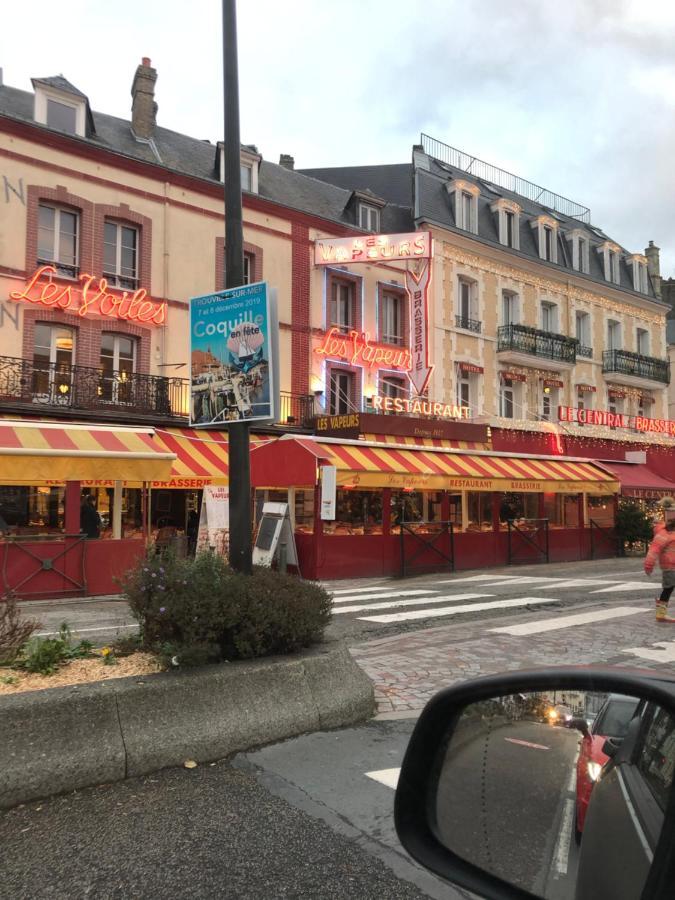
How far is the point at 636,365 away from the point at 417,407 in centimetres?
1419

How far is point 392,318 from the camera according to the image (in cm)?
2453

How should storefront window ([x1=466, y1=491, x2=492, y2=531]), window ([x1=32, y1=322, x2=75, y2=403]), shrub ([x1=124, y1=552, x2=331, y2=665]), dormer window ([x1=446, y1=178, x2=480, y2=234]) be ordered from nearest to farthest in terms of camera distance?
shrub ([x1=124, y1=552, x2=331, y2=665]), window ([x1=32, y1=322, x2=75, y2=403]), storefront window ([x1=466, y1=491, x2=492, y2=531]), dormer window ([x1=446, y1=178, x2=480, y2=234])

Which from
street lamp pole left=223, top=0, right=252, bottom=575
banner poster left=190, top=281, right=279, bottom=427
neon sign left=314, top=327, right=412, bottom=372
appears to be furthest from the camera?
neon sign left=314, top=327, right=412, bottom=372

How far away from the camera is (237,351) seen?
19.7 ft

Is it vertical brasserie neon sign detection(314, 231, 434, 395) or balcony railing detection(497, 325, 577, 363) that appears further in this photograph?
balcony railing detection(497, 325, 577, 363)

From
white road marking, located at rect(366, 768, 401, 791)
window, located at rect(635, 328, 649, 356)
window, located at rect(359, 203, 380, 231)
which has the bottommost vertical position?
white road marking, located at rect(366, 768, 401, 791)

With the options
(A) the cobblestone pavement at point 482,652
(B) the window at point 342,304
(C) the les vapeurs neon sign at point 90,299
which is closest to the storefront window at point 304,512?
(C) the les vapeurs neon sign at point 90,299

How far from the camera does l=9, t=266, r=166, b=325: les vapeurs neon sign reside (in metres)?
17.4

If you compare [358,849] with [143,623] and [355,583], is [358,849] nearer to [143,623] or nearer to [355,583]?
[143,623]

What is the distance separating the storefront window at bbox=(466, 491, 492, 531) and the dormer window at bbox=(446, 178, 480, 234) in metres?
11.3

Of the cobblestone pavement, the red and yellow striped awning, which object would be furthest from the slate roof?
the cobblestone pavement

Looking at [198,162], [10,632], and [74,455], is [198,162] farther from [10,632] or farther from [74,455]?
[10,632]

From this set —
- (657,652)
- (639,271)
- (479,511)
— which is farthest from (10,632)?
(639,271)

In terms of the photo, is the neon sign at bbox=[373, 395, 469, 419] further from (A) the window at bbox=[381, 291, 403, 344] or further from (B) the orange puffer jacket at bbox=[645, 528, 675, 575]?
(B) the orange puffer jacket at bbox=[645, 528, 675, 575]
